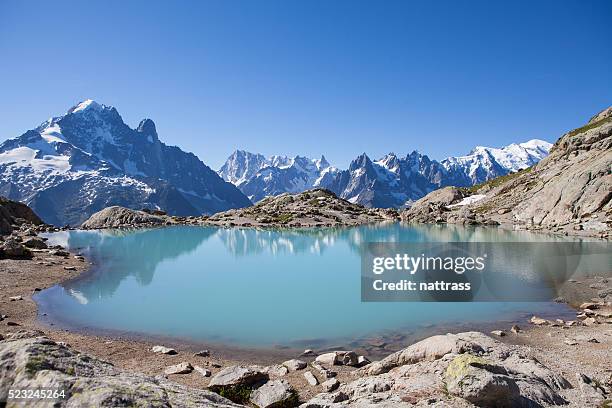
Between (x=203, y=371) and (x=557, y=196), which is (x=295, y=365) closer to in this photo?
(x=203, y=371)

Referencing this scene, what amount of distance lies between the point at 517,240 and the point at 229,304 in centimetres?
6309

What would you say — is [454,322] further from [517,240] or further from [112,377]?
[517,240]

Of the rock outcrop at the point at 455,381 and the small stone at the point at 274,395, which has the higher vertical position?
the rock outcrop at the point at 455,381

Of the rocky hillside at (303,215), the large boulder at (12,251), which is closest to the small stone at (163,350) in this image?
the large boulder at (12,251)

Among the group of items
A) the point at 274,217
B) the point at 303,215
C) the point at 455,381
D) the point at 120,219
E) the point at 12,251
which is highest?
the point at 303,215

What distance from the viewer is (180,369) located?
58.7 feet

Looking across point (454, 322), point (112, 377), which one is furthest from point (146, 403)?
point (454, 322)

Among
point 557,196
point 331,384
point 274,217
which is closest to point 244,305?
point 331,384

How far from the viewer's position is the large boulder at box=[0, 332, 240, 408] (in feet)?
22.0

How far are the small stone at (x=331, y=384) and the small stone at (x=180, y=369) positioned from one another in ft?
21.1

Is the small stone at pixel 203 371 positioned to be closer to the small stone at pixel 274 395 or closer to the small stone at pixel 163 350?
the small stone at pixel 163 350

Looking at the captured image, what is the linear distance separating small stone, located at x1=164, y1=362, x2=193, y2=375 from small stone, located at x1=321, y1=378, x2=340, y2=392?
21.1ft

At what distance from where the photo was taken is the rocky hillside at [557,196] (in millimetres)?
86875

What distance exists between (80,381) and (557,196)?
11420 cm
